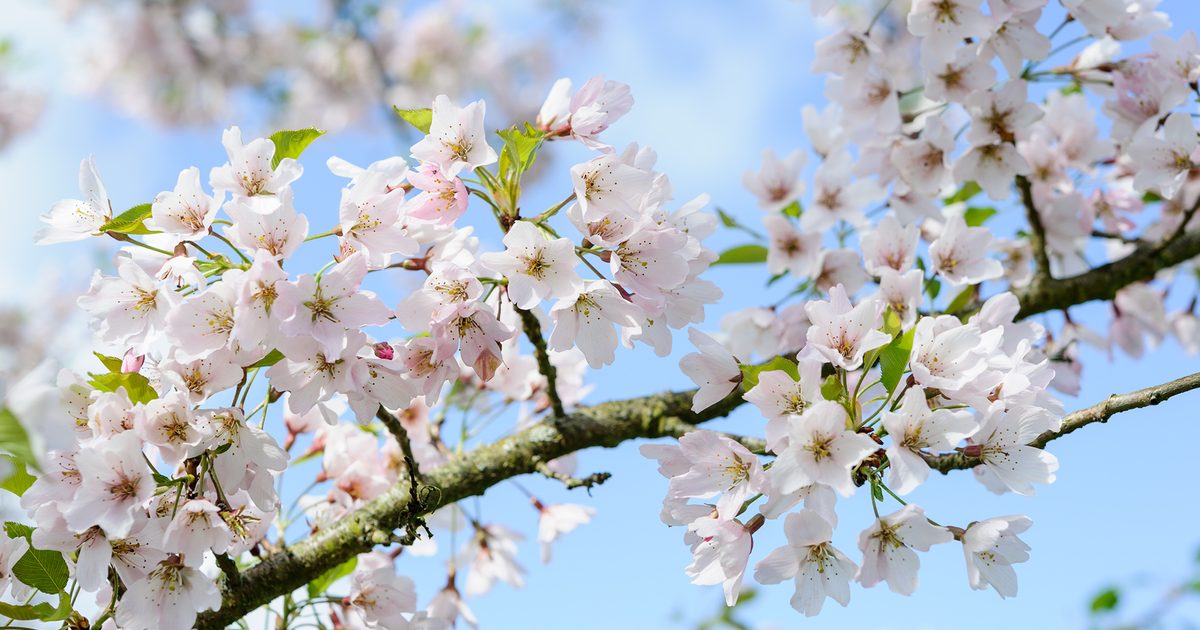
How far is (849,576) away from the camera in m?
1.48

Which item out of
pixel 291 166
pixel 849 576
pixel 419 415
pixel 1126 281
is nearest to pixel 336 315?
pixel 291 166

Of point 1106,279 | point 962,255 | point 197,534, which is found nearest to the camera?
point 197,534

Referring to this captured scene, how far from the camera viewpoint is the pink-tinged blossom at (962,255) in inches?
84.5

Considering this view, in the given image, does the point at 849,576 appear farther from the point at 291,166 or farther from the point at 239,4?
the point at 239,4

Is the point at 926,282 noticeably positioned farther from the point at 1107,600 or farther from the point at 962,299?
the point at 1107,600

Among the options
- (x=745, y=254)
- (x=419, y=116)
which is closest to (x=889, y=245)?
(x=745, y=254)

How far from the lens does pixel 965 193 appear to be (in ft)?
9.30

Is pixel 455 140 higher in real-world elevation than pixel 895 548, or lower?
higher

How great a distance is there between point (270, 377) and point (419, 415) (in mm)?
984

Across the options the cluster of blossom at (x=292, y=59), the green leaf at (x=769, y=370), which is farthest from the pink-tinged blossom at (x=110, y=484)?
the cluster of blossom at (x=292, y=59)

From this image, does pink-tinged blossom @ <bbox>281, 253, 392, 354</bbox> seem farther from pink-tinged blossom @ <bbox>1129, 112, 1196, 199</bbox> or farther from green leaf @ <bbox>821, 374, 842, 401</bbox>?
pink-tinged blossom @ <bbox>1129, 112, 1196, 199</bbox>

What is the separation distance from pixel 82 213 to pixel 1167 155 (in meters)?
2.41

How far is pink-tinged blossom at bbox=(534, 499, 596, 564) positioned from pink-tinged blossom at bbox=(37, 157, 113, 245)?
1324 millimetres

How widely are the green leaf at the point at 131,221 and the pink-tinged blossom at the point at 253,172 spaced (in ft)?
0.43
